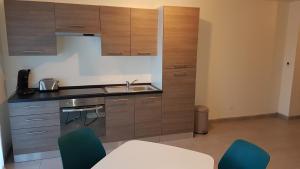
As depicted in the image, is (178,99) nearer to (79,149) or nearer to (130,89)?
(130,89)

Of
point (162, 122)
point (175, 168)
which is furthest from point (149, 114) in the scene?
point (175, 168)

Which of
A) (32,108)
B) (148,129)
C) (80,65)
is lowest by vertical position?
(148,129)

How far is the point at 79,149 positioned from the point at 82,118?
1472 mm

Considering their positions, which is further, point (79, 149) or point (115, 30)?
point (115, 30)

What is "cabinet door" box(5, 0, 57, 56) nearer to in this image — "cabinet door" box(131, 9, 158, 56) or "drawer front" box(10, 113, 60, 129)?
"drawer front" box(10, 113, 60, 129)

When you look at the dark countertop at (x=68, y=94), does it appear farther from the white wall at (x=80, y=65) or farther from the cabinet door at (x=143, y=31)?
the cabinet door at (x=143, y=31)

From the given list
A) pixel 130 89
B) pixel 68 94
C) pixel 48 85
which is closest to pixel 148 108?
pixel 130 89

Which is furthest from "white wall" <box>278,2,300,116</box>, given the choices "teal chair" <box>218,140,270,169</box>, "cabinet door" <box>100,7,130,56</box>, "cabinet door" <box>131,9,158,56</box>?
"teal chair" <box>218,140,270,169</box>

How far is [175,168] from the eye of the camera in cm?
153

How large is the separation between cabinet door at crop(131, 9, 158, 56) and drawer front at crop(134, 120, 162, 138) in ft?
3.52

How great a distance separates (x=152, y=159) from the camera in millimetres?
1644

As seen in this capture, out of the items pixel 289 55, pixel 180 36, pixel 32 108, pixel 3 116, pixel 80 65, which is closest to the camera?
pixel 32 108

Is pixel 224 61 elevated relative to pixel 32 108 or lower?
elevated

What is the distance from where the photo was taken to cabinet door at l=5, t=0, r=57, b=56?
2896 mm
